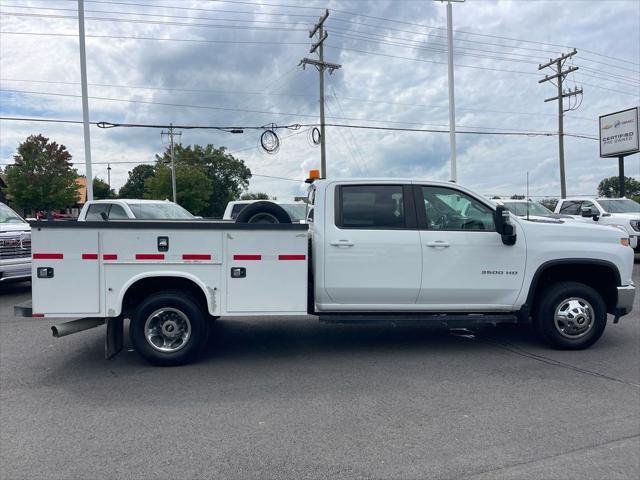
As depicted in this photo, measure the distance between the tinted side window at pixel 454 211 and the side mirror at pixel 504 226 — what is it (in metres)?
0.16

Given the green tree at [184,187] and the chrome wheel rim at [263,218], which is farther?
the green tree at [184,187]

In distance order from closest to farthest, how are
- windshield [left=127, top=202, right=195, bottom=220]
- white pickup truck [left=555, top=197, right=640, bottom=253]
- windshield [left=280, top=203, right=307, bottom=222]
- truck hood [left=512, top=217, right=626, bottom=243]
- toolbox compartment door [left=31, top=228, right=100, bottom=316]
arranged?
toolbox compartment door [left=31, top=228, right=100, bottom=316] → truck hood [left=512, top=217, right=626, bottom=243] → windshield [left=127, top=202, right=195, bottom=220] → windshield [left=280, top=203, right=307, bottom=222] → white pickup truck [left=555, top=197, right=640, bottom=253]

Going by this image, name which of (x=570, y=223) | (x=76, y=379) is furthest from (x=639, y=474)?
(x=76, y=379)

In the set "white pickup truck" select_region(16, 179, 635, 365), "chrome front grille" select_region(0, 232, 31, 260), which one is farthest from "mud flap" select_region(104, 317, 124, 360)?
"chrome front grille" select_region(0, 232, 31, 260)

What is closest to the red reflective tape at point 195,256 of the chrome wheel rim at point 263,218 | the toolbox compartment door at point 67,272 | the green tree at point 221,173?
the toolbox compartment door at point 67,272

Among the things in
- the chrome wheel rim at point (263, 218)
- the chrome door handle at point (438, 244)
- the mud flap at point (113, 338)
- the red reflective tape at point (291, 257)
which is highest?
the chrome wheel rim at point (263, 218)

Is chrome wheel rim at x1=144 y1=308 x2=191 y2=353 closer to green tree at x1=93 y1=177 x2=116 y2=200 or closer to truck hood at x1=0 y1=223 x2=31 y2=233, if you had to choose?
truck hood at x1=0 y1=223 x2=31 y2=233

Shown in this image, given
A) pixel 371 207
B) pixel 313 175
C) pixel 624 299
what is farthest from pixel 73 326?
pixel 624 299

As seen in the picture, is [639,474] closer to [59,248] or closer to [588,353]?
[588,353]

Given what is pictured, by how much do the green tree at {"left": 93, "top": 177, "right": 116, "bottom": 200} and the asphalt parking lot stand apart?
7532 cm

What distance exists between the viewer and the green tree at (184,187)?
178ft

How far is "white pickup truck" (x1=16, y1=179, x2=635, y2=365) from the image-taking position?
17.7ft

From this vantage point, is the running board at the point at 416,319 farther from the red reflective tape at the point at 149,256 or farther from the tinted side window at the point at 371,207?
the red reflective tape at the point at 149,256

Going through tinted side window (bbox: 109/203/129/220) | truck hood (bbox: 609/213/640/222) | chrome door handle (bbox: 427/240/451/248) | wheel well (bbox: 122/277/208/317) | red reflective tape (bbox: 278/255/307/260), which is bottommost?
wheel well (bbox: 122/277/208/317)
